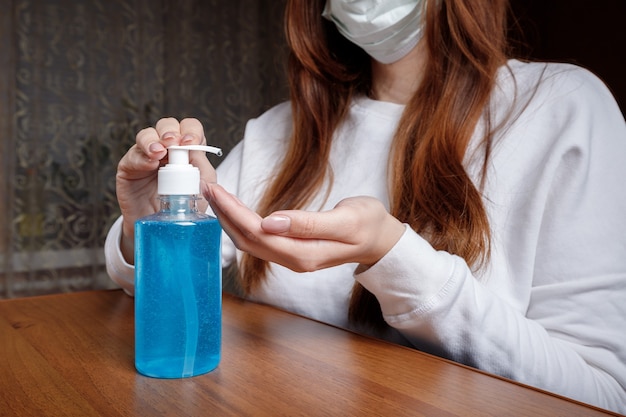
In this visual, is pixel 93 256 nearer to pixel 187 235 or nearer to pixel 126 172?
pixel 126 172

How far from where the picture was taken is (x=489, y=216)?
777 mm

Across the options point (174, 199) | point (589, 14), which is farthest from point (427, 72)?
point (589, 14)

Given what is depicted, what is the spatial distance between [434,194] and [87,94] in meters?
2.04

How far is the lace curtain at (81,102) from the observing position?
2312 millimetres

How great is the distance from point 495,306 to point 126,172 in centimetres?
43

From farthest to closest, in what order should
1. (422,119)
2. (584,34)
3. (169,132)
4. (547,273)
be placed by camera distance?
(584,34) < (422,119) < (547,273) < (169,132)

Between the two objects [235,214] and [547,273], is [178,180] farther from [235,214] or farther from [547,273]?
[547,273]

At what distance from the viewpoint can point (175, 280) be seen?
1.55 ft

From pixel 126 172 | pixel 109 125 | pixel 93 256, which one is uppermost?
pixel 126 172

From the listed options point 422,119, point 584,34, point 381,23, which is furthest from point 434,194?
point 584,34

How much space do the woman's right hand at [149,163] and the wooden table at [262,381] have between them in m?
0.15

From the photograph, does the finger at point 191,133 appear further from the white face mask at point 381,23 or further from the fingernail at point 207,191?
the white face mask at point 381,23

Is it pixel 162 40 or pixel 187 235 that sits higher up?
pixel 162 40

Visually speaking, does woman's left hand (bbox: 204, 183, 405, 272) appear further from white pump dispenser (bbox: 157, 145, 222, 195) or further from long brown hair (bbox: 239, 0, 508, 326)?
long brown hair (bbox: 239, 0, 508, 326)
